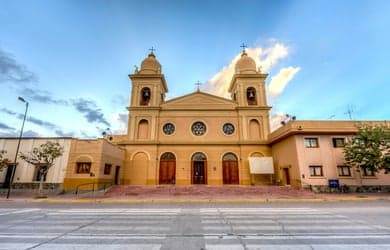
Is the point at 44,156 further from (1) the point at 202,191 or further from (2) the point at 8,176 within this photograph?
(1) the point at 202,191

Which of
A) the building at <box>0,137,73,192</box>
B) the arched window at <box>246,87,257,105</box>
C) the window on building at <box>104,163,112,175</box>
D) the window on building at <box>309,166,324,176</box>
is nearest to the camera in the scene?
the window on building at <box>309,166,324,176</box>

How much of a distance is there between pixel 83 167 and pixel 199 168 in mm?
11336

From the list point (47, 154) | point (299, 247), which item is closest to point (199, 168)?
point (47, 154)

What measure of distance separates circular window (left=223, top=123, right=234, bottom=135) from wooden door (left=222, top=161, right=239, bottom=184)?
354cm

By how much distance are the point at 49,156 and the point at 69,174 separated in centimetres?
221

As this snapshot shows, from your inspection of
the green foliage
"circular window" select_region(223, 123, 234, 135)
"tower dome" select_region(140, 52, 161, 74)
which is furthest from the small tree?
"circular window" select_region(223, 123, 234, 135)

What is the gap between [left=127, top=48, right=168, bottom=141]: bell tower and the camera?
23041 mm

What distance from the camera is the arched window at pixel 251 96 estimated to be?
24758mm

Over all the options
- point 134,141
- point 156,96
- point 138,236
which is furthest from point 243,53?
point 138,236

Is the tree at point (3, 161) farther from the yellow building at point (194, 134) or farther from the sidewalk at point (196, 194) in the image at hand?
A: the yellow building at point (194, 134)

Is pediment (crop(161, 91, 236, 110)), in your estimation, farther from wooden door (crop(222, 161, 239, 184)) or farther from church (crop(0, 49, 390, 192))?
wooden door (crop(222, 161, 239, 184))

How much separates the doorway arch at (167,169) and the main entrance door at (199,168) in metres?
2.19

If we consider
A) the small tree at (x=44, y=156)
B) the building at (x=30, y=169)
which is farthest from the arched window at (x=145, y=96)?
the small tree at (x=44, y=156)

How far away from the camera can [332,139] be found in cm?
1791
